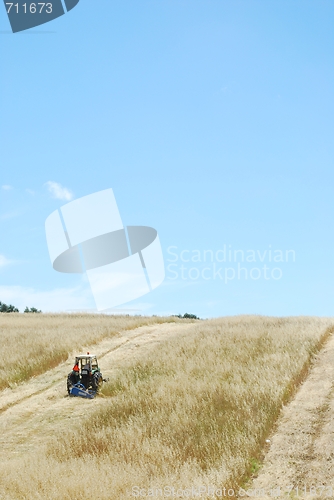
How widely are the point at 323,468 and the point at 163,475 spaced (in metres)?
3.24

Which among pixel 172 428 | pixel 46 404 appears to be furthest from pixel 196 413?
pixel 46 404

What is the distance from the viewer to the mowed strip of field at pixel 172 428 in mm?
8742

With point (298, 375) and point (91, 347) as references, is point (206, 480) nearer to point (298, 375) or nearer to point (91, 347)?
point (298, 375)

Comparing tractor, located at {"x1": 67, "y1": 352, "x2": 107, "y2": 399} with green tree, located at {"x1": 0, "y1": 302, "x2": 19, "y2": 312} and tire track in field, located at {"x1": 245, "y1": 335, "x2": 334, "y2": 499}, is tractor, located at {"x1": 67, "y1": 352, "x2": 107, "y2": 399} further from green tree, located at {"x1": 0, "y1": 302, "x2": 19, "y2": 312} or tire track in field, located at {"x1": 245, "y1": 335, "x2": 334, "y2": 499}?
green tree, located at {"x1": 0, "y1": 302, "x2": 19, "y2": 312}

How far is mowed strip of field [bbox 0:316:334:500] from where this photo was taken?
8742 millimetres

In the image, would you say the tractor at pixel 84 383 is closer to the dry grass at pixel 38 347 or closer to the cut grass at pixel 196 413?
the cut grass at pixel 196 413

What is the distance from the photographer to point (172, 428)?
11.5 m

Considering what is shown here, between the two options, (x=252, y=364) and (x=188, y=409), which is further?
(x=252, y=364)

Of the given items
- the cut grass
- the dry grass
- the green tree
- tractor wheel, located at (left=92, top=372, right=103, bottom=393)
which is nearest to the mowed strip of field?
the cut grass

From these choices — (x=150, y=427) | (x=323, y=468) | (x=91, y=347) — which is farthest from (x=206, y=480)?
(x=91, y=347)

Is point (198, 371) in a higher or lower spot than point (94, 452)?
higher

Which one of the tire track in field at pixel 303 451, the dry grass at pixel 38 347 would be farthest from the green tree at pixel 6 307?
the tire track in field at pixel 303 451

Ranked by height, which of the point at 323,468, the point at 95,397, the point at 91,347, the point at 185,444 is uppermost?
the point at 91,347

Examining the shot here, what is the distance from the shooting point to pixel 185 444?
34.3ft
